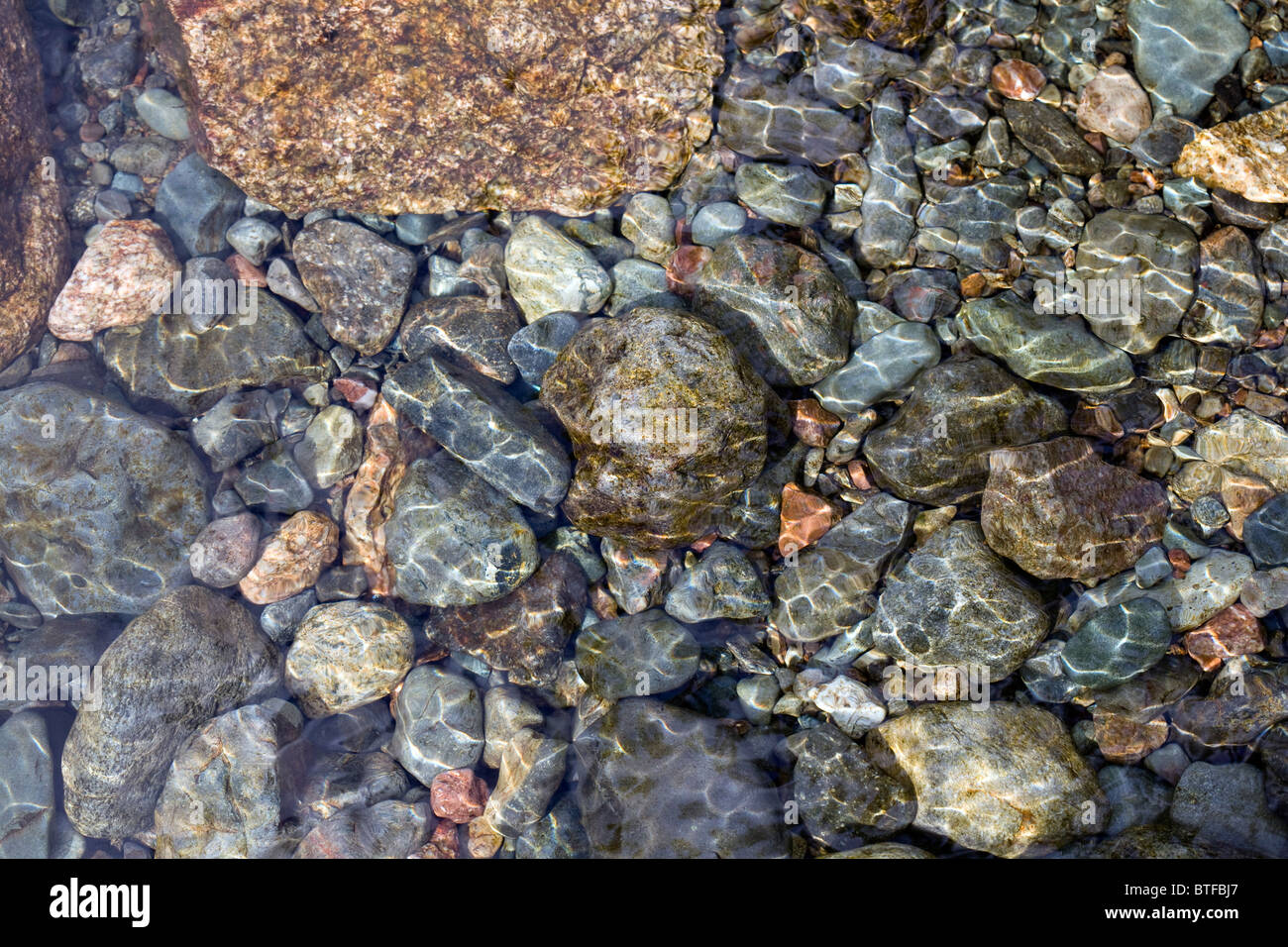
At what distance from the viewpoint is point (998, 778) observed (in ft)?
15.3

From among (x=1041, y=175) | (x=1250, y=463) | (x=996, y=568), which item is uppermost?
(x=1041, y=175)

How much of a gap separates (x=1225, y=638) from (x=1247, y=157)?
3.41 meters

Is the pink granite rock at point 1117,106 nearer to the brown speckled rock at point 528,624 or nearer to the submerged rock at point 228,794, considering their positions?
the brown speckled rock at point 528,624

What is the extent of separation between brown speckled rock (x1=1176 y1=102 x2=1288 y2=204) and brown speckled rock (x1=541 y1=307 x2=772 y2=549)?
362 cm

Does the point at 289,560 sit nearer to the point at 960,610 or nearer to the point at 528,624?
the point at 528,624

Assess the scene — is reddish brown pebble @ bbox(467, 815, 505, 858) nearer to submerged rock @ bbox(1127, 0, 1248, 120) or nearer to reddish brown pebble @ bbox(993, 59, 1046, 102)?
reddish brown pebble @ bbox(993, 59, 1046, 102)

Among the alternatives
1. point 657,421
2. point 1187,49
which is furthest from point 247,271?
point 1187,49

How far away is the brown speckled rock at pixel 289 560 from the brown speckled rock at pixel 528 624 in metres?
1.10

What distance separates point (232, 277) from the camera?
230 inches

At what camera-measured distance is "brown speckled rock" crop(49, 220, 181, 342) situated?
226 inches
